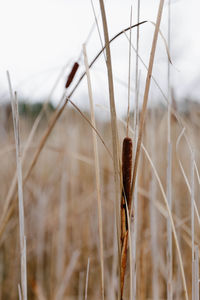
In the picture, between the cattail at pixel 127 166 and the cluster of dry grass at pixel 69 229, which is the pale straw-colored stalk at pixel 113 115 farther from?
the cluster of dry grass at pixel 69 229

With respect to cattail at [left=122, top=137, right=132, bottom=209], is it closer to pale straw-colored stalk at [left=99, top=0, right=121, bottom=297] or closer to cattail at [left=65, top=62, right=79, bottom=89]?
pale straw-colored stalk at [left=99, top=0, right=121, bottom=297]

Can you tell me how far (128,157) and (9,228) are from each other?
1.02 m

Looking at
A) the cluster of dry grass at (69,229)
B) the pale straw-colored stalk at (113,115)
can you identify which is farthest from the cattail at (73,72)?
the cluster of dry grass at (69,229)

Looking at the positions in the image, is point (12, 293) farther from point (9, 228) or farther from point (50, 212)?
point (50, 212)

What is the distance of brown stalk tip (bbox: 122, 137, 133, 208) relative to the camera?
0.28 m

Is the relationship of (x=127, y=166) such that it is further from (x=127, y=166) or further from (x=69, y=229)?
(x=69, y=229)

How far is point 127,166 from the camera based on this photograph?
29 cm

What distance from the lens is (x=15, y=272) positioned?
1.05 meters

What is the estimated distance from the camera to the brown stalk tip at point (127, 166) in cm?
28

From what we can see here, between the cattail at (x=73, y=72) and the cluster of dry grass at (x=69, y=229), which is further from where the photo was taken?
the cluster of dry grass at (x=69, y=229)

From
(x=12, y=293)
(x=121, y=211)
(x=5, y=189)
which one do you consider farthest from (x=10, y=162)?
(x=121, y=211)

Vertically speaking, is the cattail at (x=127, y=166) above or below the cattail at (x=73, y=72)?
below

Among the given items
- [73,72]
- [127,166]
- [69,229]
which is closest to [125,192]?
[127,166]

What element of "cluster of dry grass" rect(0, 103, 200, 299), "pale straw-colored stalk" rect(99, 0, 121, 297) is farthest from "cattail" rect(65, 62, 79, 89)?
"cluster of dry grass" rect(0, 103, 200, 299)
